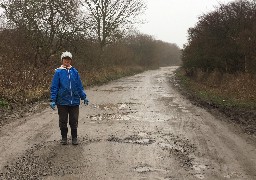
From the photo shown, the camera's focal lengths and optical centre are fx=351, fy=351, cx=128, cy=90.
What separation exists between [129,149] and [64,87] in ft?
5.96

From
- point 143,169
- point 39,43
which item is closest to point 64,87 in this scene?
point 143,169

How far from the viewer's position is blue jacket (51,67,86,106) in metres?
7.10

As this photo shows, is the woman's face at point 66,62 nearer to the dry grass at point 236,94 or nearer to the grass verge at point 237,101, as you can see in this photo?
the grass verge at point 237,101

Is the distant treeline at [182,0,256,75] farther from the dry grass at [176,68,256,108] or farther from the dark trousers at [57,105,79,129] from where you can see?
the dark trousers at [57,105,79,129]

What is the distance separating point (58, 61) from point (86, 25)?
4.65 metres

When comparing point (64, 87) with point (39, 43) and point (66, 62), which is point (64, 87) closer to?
point (66, 62)

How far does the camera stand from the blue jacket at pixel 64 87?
7.10 meters

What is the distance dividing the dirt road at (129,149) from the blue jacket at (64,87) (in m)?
0.89

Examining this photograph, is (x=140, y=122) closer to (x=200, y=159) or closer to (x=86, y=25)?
(x=200, y=159)

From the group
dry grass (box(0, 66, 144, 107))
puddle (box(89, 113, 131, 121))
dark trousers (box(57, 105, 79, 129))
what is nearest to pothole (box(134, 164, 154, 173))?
dark trousers (box(57, 105, 79, 129))

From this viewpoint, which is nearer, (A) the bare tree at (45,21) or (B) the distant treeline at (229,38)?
(B) the distant treeline at (229,38)

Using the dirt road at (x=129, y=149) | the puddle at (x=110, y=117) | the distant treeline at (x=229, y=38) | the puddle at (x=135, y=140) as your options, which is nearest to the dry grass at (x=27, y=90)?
the dirt road at (x=129, y=149)

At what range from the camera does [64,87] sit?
7109mm

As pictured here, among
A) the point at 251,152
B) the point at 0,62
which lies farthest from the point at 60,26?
the point at 251,152
